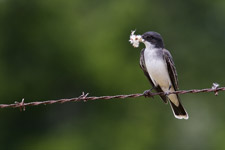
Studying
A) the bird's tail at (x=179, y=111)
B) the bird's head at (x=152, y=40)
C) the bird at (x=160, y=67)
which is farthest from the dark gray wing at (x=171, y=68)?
the bird's tail at (x=179, y=111)

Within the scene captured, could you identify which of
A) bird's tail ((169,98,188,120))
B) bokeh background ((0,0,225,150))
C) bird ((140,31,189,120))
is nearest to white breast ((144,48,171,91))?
bird ((140,31,189,120))

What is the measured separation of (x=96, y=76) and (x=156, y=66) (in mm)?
11514

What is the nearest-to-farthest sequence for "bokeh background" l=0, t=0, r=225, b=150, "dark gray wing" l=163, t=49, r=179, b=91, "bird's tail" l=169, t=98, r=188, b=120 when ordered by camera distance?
"dark gray wing" l=163, t=49, r=179, b=91, "bird's tail" l=169, t=98, r=188, b=120, "bokeh background" l=0, t=0, r=225, b=150

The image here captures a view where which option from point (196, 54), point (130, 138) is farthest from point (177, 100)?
point (196, 54)

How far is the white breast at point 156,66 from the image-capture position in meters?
10.1

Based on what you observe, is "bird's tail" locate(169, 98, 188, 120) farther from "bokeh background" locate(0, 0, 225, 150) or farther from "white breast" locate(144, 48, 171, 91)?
"bokeh background" locate(0, 0, 225, 150)

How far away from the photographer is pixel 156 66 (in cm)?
1008

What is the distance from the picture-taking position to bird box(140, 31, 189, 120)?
1009cm

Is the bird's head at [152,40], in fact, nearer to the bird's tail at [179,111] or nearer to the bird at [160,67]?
the bird at [160,67]

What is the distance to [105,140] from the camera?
65.3 feet

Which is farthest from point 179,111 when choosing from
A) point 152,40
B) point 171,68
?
point 152,40

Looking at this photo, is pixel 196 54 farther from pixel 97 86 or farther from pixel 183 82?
pixel 97 86

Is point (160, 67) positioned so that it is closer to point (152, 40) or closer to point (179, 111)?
point (152, 40)

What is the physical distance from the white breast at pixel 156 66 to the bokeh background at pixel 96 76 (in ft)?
30.3
